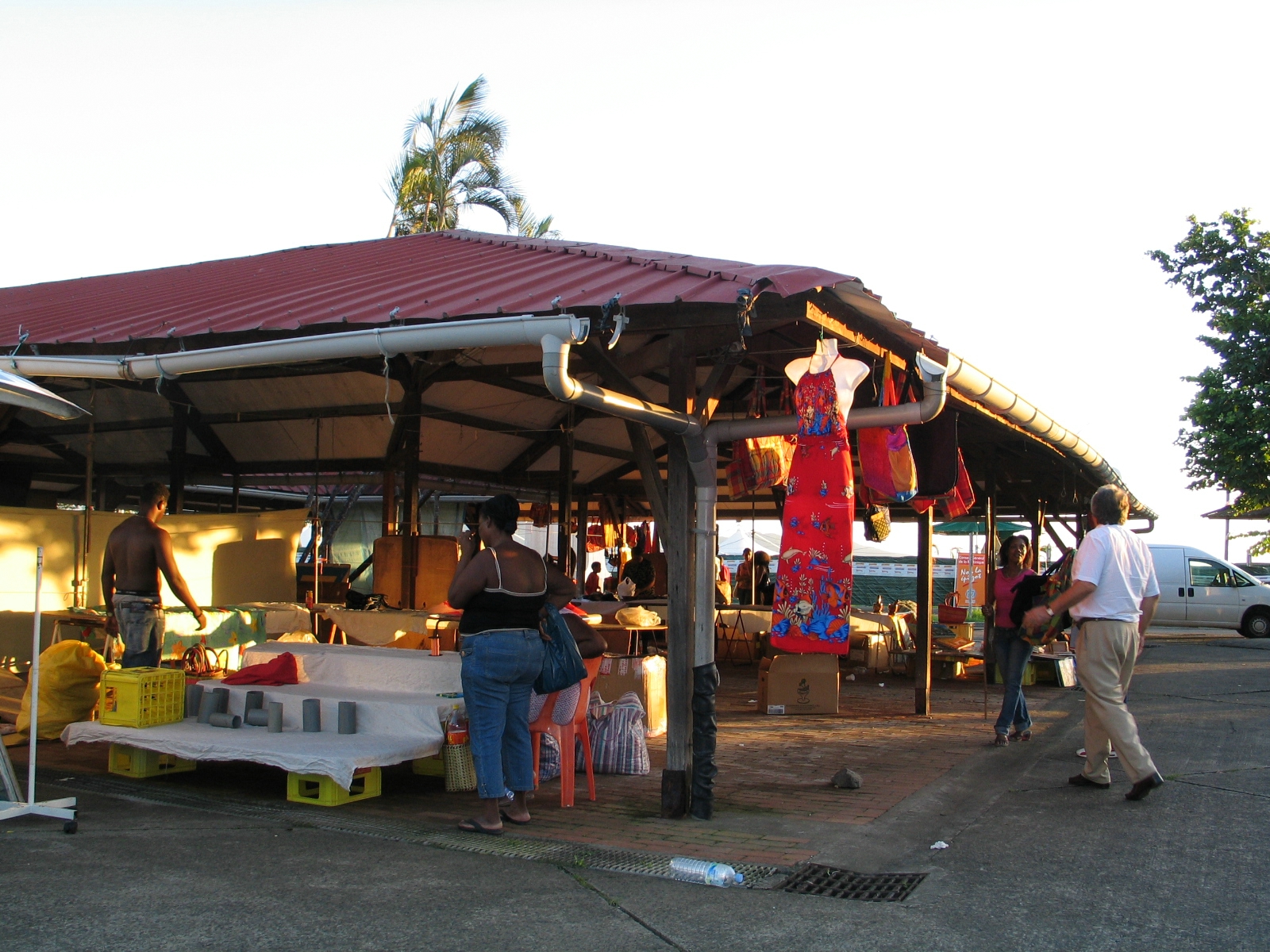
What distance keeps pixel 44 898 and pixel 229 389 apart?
814 cm

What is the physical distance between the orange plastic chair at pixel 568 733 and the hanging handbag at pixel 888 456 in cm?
219

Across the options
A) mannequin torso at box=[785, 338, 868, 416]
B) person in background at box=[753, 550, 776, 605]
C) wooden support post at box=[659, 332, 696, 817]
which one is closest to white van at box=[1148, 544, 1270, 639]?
person in background at box=[753, 550, 776, 605]

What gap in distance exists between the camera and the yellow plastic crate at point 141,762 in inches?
248

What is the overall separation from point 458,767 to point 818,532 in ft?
8.42

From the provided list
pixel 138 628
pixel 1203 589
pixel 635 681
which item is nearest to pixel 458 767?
pixel 635 681

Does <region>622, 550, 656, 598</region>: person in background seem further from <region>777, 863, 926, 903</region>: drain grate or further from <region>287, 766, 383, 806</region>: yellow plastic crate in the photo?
<region>777, 863, 926, 903</region>: drain grate

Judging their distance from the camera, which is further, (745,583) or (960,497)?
(745,583)

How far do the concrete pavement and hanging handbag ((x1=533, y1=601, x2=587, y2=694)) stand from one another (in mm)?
978

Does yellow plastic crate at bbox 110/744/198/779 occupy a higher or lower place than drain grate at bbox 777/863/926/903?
higher

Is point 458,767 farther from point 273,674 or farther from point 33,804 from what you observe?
point 33,804

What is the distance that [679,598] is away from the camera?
224 inches

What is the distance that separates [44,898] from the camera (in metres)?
3.96

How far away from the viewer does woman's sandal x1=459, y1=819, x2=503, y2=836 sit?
5152 millimetres

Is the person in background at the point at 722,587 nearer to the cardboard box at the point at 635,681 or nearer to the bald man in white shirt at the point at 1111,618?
the cardboard box at the point at 635,681
